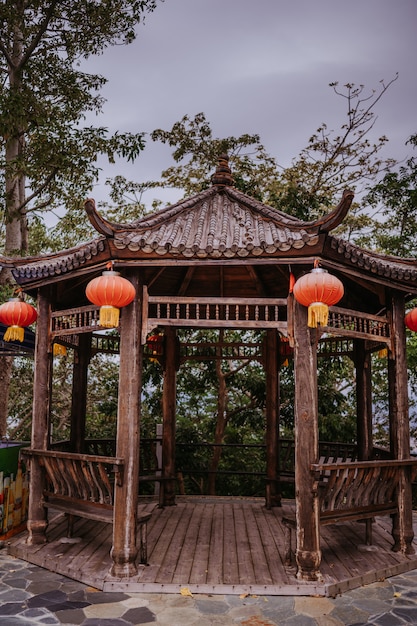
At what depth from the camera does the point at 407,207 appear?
13.1m

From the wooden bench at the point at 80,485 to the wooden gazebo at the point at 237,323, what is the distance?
3 centimetres

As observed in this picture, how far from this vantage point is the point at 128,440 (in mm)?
5812

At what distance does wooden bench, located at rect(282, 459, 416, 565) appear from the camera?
5.81 metres

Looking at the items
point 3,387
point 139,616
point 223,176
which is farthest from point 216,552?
point 3,387

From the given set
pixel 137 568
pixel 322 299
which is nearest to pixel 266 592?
pixel 137 568

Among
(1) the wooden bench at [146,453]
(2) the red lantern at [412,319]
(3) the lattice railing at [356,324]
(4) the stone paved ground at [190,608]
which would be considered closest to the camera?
(4) the stone paved ground at [190,608]

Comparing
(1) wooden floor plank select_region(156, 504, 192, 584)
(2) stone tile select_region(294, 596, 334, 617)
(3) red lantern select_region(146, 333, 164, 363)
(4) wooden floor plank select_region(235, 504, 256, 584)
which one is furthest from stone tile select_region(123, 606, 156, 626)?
(3) red lantern select_region(146, 333, 164, 363)

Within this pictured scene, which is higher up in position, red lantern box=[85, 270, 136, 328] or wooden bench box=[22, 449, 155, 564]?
red lantern box=[85, 270, 136, 328]

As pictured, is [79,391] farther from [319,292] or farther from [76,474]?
[319,292]

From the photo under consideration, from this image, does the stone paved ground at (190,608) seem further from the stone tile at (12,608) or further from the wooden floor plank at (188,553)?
the wooden floor plank at (188,553)

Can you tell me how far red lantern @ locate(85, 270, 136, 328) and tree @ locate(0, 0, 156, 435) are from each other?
17.4 feet

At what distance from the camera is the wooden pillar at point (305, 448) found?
5.53 m

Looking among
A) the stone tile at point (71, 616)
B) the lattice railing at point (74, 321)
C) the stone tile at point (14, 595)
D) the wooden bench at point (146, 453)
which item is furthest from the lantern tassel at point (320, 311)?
the wooden bench at point (146, 453)

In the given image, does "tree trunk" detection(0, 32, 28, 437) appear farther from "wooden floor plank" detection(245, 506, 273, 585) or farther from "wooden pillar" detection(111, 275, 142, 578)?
"wooden floor plank" detection(245, 506, 273, 585)
